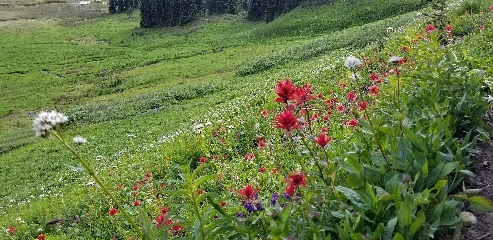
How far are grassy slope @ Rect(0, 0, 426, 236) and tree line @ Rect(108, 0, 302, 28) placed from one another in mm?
4184

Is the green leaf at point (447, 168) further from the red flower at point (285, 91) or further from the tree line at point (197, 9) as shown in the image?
the tree line at point (197, 9)

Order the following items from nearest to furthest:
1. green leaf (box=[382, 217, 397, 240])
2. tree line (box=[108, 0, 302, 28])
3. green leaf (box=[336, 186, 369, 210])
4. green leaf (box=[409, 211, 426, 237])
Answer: green leaf (box=[409, 211, 426, 237])
green leaf (box=[382, 217, 397, 240])
green leaf (box=[336, 186, 369, 210])
tree line (box=[108, 0, 302, 28])

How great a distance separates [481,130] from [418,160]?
135 cm

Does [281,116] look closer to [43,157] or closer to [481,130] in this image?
[481,130]

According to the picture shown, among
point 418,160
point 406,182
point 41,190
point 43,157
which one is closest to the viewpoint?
point 406,182

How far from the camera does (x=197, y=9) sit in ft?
381

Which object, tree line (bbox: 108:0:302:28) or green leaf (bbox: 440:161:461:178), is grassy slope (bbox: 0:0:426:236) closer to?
green leaf (bbox: 440:161:461:178)

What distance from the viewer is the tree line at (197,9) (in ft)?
308

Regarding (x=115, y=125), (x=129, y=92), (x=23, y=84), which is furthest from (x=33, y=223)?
(x=23, y=84)

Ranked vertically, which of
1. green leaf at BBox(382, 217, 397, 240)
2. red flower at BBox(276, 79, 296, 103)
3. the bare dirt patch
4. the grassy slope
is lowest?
the grassy slope

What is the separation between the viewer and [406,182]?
3.62 m

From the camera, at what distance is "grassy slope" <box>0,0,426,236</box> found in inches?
1056

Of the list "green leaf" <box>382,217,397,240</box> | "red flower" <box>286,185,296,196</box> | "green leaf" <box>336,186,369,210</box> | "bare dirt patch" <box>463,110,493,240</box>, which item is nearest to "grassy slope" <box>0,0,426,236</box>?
"red flower" <box>286,185,296,196</box>

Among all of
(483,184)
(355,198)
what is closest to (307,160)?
(483,184)
